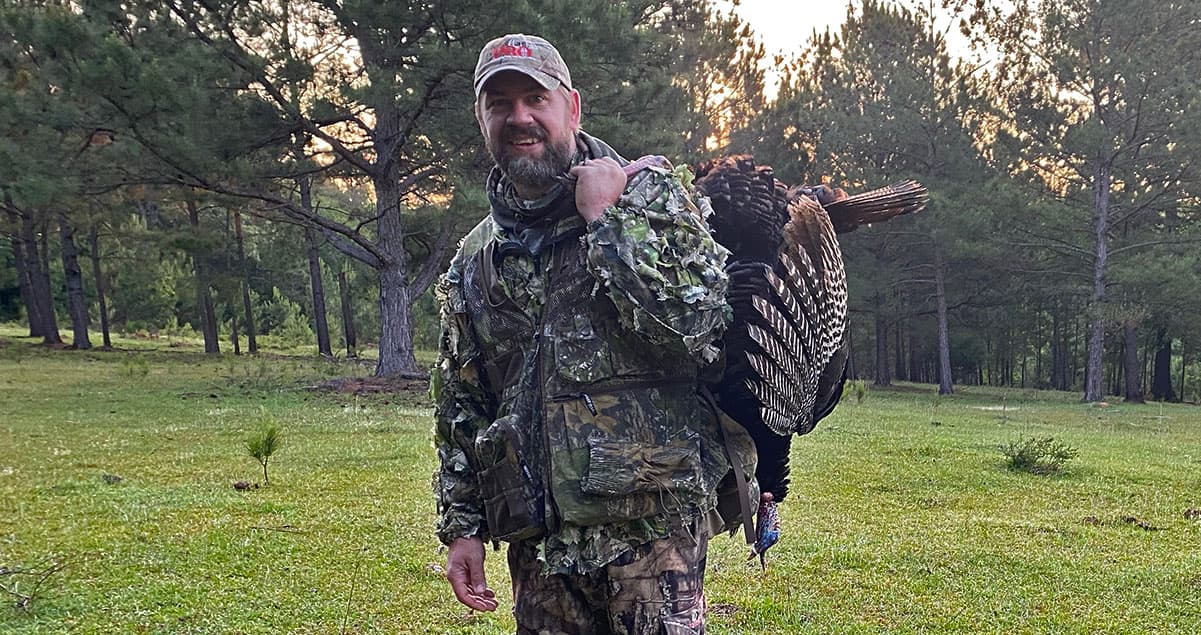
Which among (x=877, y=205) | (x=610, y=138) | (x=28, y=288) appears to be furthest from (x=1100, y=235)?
(x=28, y=288)

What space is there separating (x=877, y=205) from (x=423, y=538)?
4.54m

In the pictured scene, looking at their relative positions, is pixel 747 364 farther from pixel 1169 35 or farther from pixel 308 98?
pixel 1169 35

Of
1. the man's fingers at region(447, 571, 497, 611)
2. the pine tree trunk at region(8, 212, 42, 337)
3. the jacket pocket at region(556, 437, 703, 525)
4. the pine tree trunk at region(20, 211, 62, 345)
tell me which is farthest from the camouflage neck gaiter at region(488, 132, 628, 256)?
the pine tree trunk at region(8, 212, 42, 337)

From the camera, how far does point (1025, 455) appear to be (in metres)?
9.49

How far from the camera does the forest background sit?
14336 millimetres

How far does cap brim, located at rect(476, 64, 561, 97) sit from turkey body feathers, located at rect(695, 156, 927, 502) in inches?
21.2

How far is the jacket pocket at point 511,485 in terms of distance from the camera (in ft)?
6.89

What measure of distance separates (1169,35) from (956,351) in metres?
24.9

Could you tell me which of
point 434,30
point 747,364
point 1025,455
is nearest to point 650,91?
point 434,30

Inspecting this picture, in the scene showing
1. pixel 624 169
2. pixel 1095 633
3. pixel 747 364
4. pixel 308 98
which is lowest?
pixel 1095 633

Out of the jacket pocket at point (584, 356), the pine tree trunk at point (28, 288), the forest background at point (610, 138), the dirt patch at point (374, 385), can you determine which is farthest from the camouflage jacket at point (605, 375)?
the pine tree trunk at point (28, 288)

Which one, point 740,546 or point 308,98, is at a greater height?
point 308,98

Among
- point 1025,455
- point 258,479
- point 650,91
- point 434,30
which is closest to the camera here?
point 258,479

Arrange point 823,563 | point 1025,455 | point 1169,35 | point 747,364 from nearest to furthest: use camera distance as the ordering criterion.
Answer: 1. point 747,364
2. point 823,563
3. point 1025,455
4. point 1169,35
